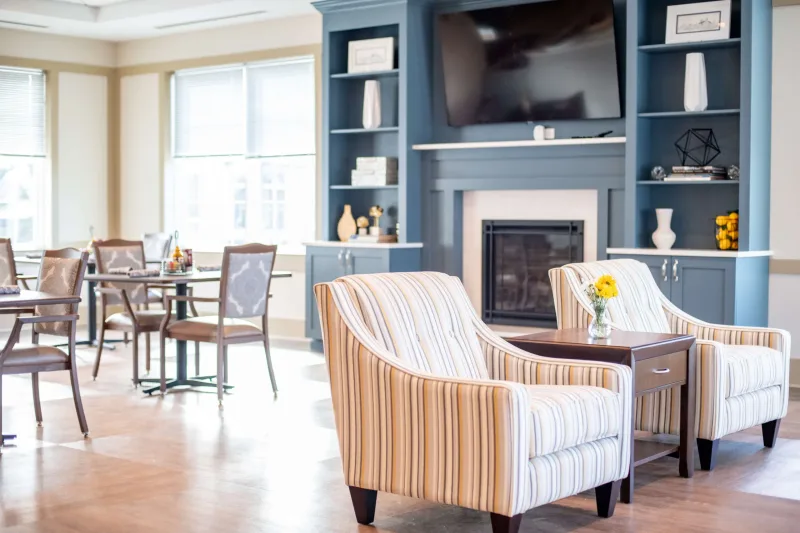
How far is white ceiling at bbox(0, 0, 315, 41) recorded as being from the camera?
913 centimetres

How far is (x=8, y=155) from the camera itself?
33.8ft

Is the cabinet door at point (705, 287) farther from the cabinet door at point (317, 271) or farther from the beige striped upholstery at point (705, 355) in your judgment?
the cabinet door at point (317, 271)

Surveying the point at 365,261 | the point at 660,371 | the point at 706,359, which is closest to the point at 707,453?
the point at 706,359

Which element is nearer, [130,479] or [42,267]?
[130,479]

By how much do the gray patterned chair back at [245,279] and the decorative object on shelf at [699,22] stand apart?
2980 mm

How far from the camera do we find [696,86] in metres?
7.02

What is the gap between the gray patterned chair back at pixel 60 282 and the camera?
5535 millimetres

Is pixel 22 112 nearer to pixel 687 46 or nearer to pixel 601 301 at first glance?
pixel 687 46

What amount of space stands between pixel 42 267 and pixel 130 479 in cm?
181

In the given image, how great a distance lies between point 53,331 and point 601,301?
9.58 ft

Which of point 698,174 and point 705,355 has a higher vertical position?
point 698,174

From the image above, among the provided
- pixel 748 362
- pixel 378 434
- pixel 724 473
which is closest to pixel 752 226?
pixel 748 362

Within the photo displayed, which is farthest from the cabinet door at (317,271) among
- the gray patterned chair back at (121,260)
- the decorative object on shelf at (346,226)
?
the gray patterned chair back at (121,260)

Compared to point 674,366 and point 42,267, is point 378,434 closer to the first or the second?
point 674,366
